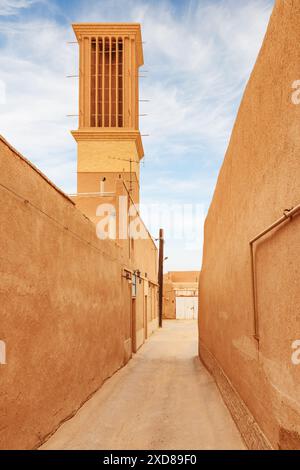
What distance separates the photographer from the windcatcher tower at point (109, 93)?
26.0m

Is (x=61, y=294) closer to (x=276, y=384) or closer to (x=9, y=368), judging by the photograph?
(x=9, y=368)

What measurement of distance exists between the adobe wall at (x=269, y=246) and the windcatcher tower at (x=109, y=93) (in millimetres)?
19671

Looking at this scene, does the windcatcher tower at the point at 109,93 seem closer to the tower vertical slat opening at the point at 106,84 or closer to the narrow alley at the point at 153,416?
the tower vertical slat opening at the point at 106,84

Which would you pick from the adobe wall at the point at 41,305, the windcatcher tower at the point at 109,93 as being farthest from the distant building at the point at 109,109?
the adobe wall at the point at 41,305

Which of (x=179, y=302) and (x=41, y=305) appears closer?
(x=41, y=305)

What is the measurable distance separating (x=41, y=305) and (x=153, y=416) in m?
3.04

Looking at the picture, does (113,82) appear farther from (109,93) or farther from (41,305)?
(41,305)

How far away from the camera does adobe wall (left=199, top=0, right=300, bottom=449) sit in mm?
3600

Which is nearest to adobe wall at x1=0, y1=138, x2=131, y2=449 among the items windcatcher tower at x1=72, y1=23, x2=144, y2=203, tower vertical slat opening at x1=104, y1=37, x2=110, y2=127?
windcatcher tower at x1=72, y1=23, x2=144, y2=203

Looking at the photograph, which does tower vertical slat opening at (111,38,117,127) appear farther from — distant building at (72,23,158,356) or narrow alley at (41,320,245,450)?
narrow alley at (41,320,245,450)

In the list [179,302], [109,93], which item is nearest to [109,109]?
[109,93]

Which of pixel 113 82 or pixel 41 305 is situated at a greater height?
pixel 113 82

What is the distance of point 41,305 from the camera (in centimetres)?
540
